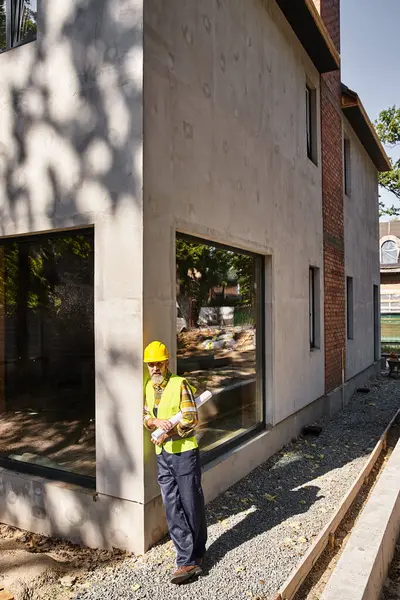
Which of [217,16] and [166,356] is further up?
[217,16]

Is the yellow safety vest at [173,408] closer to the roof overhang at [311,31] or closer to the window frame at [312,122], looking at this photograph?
the roof overhang at [311,31]

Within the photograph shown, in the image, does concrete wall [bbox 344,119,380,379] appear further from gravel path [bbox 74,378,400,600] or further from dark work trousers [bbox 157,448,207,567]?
dark work trousers [bbox 157,448,207,567]

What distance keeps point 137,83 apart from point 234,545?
4222mm

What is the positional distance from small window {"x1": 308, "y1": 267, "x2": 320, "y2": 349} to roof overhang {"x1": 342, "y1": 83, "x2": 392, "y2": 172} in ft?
15.5

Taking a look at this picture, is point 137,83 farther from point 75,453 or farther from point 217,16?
point 75,453

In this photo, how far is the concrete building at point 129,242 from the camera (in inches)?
163

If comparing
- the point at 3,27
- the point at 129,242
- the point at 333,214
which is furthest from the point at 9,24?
the point at 333,214

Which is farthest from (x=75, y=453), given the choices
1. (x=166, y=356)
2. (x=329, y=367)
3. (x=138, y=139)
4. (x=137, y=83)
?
(x=329, y=367)

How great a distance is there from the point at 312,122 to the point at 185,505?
27.1ft

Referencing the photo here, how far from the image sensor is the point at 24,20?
4.99m

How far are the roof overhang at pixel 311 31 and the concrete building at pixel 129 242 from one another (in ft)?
0.31

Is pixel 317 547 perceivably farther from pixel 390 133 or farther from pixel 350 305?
pixel 390 133

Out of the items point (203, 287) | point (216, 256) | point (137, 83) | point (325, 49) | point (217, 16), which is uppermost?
point (325, 49)

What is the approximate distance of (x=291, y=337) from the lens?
760 cm
